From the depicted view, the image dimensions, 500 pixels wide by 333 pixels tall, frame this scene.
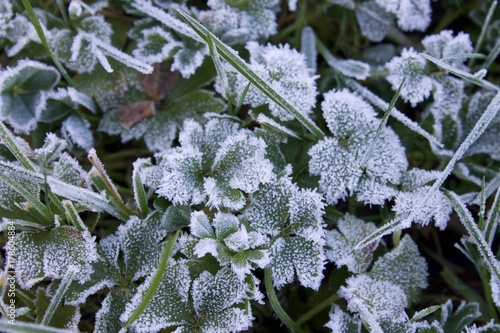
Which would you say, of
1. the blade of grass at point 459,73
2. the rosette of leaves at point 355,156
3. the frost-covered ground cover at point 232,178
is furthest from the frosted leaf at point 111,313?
the blade of grass at point 459,73

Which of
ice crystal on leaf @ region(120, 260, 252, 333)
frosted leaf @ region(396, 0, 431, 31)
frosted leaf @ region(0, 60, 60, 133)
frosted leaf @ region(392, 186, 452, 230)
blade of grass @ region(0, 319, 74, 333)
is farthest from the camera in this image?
frosted leaf @ region(396, 0, 431, 31)

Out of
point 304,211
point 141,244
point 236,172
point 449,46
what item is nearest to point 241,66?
point 236,172

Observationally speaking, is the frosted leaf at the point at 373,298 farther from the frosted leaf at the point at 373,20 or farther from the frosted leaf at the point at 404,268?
the frosted leaf at the point at 373,20

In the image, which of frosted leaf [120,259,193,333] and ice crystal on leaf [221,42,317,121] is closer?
frosted leaf [120,259,193,333]

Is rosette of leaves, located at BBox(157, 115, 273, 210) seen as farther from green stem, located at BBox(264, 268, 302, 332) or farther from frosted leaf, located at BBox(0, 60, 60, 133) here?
frosted leaf, located at BBox(0, 60, 60, 133)

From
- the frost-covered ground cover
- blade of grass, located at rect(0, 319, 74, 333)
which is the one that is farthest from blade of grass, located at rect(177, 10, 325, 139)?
blade of grass, located at rect(0, 319, 74, 333)

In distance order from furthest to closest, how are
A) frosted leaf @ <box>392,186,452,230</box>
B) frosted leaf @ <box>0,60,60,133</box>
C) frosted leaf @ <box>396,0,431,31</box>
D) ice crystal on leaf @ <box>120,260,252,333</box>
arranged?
frosted leaf @ <box>396,0,431,31</box>
frosted leaf @ <box>0,60,60,133</box>
frosted leaf @ <box>392,186,452,230</box>
ice crystal on leaf @ <box>120,260,252,333</box>

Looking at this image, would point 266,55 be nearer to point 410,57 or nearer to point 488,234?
point 410,57

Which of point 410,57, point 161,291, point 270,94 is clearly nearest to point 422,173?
point 410,57
